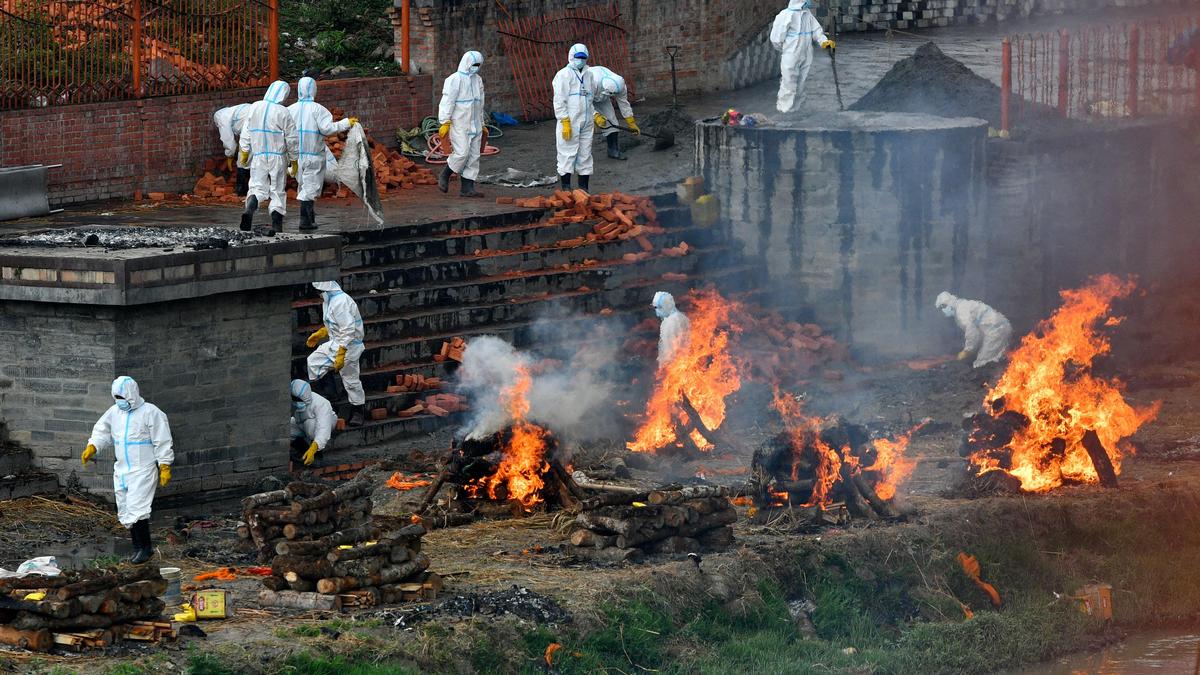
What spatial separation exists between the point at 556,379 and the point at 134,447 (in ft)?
15.8

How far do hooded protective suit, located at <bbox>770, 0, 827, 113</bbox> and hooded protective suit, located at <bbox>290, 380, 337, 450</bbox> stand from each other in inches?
366

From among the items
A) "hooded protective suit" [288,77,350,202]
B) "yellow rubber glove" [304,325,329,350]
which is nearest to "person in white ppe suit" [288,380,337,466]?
"yellow rubber glove" [304,325,329,350]

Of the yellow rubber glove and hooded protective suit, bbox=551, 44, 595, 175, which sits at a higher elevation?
hooded protective suit, bbox=551, 44, 595, 175

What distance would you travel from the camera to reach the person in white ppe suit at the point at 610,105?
28.4 m

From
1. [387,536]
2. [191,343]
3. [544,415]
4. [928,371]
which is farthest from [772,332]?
[387,536]

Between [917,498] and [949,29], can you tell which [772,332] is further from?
[949,29]

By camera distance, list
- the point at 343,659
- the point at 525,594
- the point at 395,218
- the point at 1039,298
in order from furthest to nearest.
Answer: the point at 1039,298
the point at 395,218
the point at 525,594
the point at 343,659

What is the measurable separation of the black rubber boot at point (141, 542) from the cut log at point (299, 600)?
1886 millimetres

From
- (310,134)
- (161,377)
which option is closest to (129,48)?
(310,134)

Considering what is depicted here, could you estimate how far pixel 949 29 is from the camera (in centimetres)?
Answer: 3644

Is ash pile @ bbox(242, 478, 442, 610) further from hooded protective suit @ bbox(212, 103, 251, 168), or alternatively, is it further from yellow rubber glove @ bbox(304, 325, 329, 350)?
hooded protective suit @ bbox(212, 103, 251, 168)

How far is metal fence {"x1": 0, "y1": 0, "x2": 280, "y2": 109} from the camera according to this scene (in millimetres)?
24891

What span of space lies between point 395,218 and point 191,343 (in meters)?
5.30

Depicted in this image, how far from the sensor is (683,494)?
18.9 m
